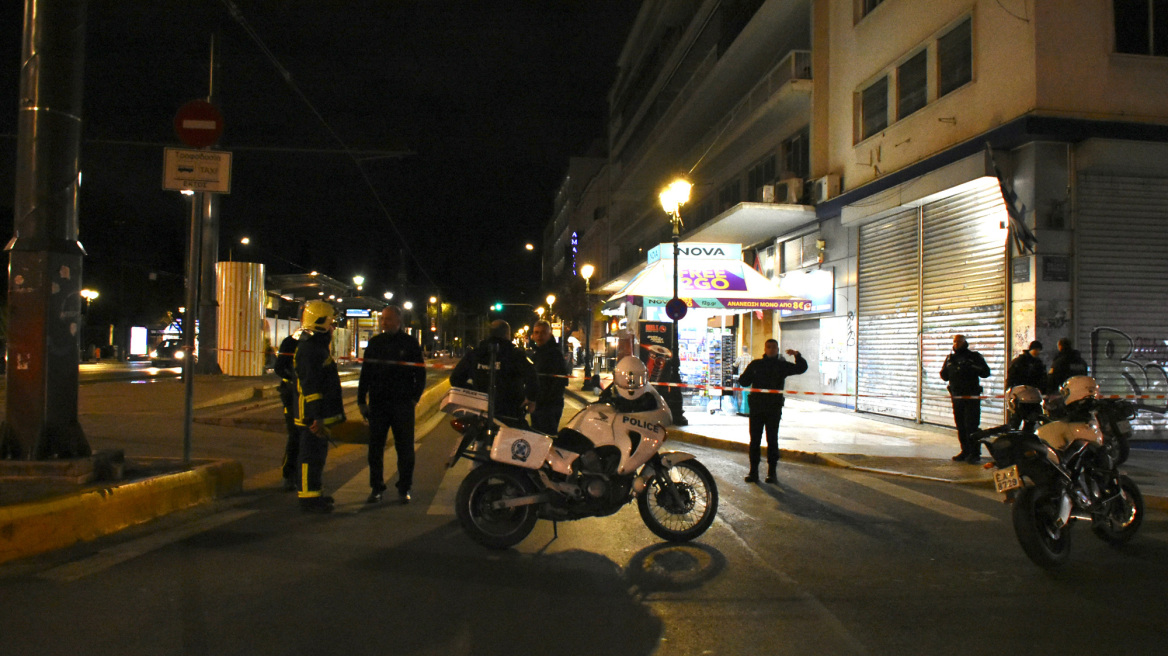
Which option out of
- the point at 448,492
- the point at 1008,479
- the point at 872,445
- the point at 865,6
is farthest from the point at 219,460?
the point at 865,6

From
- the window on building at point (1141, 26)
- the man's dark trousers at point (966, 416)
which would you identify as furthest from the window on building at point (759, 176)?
the man's dark trousers at point (966, 416)

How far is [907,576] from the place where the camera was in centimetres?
536

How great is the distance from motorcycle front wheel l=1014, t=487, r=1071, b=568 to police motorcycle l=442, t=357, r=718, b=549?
2.07m

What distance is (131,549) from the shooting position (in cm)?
560

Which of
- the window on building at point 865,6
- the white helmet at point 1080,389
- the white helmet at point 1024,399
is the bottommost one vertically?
the white helmet at point 1024,399

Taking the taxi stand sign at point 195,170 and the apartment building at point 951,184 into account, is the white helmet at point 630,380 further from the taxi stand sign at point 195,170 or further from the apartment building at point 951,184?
the apartment building at point 951,184

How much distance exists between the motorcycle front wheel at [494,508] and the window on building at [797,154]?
1636 cm

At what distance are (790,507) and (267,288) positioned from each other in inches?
883

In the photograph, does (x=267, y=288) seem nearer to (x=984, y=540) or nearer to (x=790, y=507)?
(x=790, y=507)

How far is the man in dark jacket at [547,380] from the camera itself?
28.0ft

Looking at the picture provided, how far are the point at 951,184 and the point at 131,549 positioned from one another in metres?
13.0

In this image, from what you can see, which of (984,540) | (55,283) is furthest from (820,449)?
(55,283)

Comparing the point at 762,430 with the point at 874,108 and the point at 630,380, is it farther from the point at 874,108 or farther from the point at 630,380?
the point at 874,108

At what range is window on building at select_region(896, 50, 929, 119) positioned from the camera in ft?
50.8
